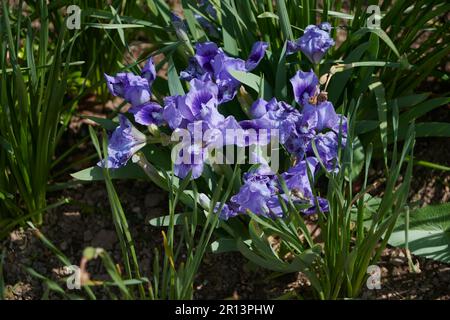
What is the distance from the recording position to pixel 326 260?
5.65 ft

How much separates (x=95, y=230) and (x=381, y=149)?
0.86m

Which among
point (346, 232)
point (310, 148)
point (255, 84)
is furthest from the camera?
point (255, 84)

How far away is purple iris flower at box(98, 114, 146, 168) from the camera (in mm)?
1768

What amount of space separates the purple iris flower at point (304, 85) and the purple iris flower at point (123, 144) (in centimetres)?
40

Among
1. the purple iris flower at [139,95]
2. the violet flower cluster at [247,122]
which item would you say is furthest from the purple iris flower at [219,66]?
the purple iris flower at [139,95]

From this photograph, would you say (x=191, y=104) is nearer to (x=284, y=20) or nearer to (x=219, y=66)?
(x=219, y=66)

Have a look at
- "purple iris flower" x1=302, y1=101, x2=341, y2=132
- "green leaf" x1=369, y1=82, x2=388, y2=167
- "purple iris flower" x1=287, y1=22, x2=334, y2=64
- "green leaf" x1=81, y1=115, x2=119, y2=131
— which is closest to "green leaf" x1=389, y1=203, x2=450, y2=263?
"green leaf" x1=369, y1=82, x2=388, y2=167

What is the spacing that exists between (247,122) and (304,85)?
7.1 inches

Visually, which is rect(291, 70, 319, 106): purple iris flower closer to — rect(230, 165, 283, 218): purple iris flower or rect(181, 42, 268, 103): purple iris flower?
rect(181, 42, 268, 103): purple iris flower

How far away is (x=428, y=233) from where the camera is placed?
6.06 feet

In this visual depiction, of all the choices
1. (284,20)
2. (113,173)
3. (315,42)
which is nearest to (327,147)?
(315,42)

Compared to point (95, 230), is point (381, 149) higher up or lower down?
higher up

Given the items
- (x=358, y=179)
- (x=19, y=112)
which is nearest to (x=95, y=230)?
(x=19, y=112)
